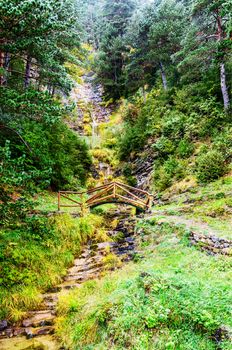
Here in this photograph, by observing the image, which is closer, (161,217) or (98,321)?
(98,321)

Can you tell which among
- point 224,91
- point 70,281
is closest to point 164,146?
point 224,91

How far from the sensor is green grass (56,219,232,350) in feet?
12.8

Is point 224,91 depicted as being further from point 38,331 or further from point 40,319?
point 38,331

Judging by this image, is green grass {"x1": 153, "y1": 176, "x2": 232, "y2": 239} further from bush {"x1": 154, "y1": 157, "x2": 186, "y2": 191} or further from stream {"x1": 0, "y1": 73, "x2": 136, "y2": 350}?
stream {"x1": 0, "y1": 73, "x2": 136, "y2": 350}

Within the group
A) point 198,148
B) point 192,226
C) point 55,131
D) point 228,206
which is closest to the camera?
point 192,226

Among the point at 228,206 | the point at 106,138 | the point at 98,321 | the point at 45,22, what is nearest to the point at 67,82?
the point at 45,22

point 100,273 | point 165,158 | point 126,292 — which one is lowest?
point 100,273

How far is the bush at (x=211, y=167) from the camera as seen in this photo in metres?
11.6

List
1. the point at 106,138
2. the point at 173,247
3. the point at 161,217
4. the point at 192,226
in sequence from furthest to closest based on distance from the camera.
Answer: the point at 106,138 < the point at 161,217 < the point at 192,226 < the point at 173,247

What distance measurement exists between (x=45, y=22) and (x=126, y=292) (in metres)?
6.06

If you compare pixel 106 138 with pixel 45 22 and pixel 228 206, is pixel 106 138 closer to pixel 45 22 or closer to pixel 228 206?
pixel 228 206

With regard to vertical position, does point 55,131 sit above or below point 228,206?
above

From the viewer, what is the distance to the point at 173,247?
24.5 feet

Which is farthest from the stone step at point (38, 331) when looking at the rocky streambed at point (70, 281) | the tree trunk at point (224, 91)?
the tree trunk at point (224, 91)
